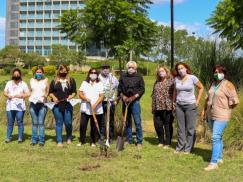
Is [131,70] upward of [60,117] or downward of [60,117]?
upward

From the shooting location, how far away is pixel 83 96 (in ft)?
30.7

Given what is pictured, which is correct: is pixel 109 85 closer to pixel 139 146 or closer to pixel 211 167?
pixel 139 146

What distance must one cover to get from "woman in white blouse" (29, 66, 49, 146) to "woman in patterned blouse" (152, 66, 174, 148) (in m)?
2.37

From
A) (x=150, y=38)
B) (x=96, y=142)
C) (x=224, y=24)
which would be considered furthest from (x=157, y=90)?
(x=150, y=38)

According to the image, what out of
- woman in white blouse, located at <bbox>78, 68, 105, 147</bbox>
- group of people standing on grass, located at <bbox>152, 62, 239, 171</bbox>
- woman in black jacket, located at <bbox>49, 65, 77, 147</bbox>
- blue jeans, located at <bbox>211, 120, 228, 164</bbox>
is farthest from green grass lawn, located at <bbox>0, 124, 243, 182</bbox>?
woman in white blouse, located at <bbox>78, 68, 105, 147</bbox>

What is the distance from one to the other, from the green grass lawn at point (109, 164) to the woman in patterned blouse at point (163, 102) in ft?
1.37

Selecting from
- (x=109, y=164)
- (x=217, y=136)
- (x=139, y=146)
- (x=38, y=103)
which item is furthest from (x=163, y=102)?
(x=38, y=103)

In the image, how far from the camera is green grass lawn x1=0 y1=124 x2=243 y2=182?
22.6ft

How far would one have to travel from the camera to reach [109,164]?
25.3ft

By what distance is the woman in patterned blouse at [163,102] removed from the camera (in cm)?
911

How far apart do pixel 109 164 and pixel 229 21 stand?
8.46 metres

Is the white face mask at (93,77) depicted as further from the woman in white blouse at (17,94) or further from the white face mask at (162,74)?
the woman in white blouse at (17,94)

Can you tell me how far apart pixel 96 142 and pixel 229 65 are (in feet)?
16.5

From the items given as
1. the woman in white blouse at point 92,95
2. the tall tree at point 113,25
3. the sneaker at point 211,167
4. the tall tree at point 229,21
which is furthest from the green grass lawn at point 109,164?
the tall tree at point 113,25
